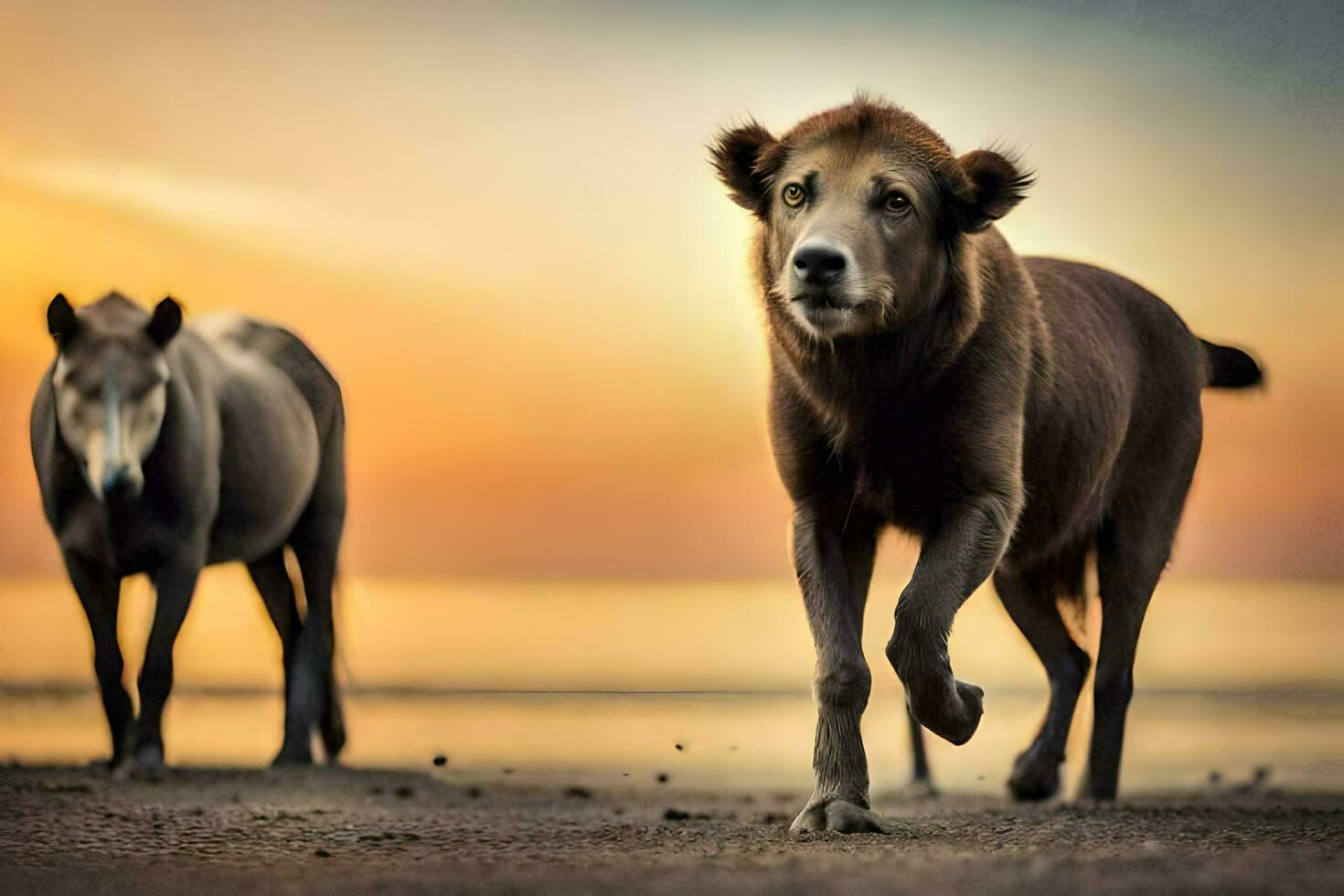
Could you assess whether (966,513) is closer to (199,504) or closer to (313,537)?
(199,504)

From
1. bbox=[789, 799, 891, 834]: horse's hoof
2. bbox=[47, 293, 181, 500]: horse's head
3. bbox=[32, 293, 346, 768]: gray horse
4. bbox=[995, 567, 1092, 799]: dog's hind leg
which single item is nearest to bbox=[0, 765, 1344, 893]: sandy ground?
bbox=[789, 799, 891, 834]: horse's hoof

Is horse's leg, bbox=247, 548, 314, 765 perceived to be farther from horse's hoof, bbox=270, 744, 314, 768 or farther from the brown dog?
the brown dog

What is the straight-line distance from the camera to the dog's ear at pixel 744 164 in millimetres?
5566

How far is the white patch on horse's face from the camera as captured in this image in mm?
7648

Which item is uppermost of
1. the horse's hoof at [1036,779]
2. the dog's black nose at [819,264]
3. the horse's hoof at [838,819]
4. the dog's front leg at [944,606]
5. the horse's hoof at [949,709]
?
the dog's black nose at [819,264]

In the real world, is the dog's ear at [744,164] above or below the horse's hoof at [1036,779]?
above

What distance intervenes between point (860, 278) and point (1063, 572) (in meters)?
2.75

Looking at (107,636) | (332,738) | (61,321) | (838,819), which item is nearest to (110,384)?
(61,321)

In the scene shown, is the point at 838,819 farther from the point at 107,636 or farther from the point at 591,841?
the point at 107,636

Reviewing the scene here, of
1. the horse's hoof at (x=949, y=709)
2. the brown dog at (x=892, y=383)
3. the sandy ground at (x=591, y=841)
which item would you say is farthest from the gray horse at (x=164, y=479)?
the horse's hoof at (x=949, y=709)

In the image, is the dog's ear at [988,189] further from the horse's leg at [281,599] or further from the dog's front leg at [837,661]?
the horse's leg at [281,599]

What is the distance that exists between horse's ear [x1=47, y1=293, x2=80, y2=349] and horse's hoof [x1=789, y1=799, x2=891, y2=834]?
4.37 meters

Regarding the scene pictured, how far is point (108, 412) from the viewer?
7.67 meters

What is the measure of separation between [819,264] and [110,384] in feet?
13.3
